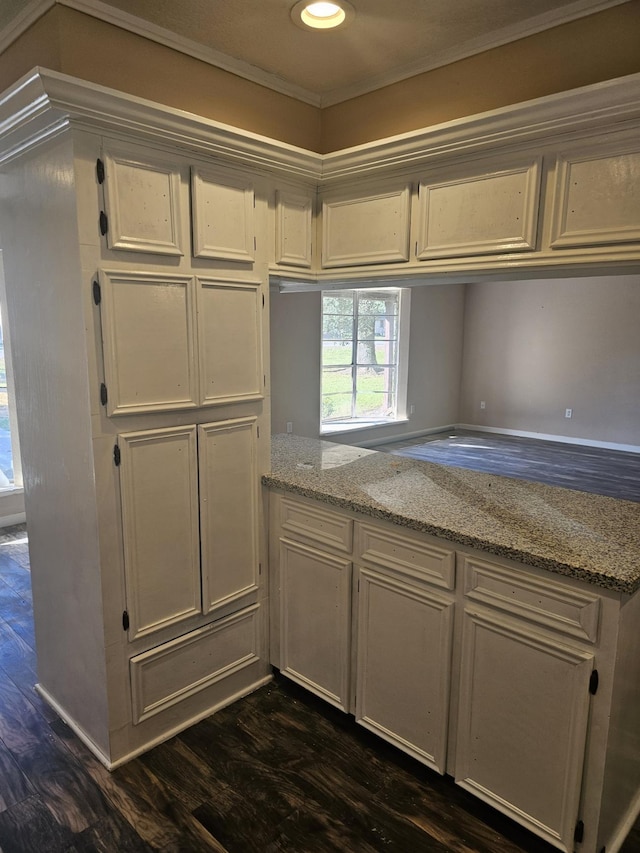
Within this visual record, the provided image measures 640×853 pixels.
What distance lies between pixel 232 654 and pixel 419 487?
106 centimetres

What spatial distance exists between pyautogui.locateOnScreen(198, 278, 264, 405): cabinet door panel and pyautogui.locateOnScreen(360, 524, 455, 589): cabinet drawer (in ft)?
2.38

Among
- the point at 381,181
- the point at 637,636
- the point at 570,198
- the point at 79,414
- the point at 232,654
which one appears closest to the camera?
the point at 637,636

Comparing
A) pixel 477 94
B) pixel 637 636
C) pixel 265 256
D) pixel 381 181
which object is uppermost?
pixel 477 94

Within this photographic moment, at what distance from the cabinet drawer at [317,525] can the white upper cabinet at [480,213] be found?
40.8 inches

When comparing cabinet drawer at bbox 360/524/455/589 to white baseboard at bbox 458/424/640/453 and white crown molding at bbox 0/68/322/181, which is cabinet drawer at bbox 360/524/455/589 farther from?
white baseboard at bbox 458/424/640/453

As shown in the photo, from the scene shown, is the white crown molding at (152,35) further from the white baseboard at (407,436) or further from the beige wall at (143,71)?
the white baseboard at (407,436)

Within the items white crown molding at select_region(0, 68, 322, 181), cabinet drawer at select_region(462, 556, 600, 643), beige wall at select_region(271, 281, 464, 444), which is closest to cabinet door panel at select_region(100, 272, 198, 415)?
white crown molding at select_region(0, 68, 322, 181)

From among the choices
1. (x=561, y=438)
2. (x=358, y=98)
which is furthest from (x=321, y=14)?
(x=561, y=438)

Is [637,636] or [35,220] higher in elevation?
[35,220]

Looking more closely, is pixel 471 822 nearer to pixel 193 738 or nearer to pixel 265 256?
pixel 193 738

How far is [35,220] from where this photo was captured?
186 cm

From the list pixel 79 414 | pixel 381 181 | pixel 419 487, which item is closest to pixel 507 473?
pixel 419 487

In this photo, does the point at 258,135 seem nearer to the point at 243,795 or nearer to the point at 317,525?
the point at 317,525

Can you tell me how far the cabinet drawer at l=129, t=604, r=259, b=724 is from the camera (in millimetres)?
2023
